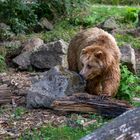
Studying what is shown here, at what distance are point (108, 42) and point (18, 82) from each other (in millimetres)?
1993

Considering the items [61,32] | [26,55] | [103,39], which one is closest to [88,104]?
[103,39]

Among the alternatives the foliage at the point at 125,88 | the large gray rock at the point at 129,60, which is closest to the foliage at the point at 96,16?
the large gray rock at the point at 129,60

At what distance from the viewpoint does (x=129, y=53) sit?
9891 mm

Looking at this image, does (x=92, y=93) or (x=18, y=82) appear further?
(x=18, y=82)

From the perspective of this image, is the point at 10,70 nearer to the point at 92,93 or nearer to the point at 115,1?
the point at 92,93

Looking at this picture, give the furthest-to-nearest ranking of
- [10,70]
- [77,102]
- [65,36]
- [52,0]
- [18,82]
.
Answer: [52,0], [65,36], [10,70], [18,82], [77,102]

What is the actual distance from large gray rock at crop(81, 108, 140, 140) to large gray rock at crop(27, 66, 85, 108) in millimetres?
3427

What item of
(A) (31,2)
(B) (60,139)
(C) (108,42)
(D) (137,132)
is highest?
(A) (31,2)

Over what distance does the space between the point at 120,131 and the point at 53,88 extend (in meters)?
3.63

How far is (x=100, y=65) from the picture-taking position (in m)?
7.54

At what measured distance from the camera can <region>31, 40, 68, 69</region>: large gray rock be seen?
33.9 ft

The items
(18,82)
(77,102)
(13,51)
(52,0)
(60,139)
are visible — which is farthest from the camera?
(52,0)

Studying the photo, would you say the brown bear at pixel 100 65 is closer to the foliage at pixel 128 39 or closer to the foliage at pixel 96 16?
the foliage at pixel 128 39

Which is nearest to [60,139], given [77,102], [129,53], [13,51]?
[77,102]
